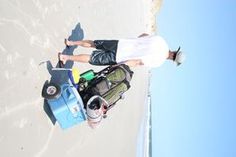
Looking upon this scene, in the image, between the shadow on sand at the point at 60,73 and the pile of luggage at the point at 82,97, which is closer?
the pile of luggage at the point at 82,97

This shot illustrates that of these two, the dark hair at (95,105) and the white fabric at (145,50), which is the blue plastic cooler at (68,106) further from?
the white fabric at (145,50)

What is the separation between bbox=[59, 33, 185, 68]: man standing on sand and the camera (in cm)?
574

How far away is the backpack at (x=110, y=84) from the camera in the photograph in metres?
5.48

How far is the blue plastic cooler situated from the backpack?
0.22 m

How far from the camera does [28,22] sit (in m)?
5.27

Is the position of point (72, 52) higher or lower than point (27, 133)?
higher

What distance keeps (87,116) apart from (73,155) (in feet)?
3.63

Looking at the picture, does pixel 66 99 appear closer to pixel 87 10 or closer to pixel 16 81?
pixel 16 81

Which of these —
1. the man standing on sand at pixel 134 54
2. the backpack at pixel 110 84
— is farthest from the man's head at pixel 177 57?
the backpack at pixel 110 84

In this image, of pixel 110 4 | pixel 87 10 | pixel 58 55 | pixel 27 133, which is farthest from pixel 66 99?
pixel 110 4

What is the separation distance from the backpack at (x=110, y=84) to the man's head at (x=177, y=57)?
71 centimetres

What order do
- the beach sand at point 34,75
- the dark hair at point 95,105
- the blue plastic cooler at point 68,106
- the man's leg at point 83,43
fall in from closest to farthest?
1. the beach sand at point 34,75
2. the blue plastic cooler at point 68,106
3. the dark hair at point 95,105
4. the man's leg at point 83,43

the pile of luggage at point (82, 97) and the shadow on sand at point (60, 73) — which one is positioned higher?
the shadow on sand at point (60, 73)

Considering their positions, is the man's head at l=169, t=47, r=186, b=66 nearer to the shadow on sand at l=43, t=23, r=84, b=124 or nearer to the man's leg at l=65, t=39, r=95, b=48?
the man's leg at l=65, t=39, r=95, b=48
